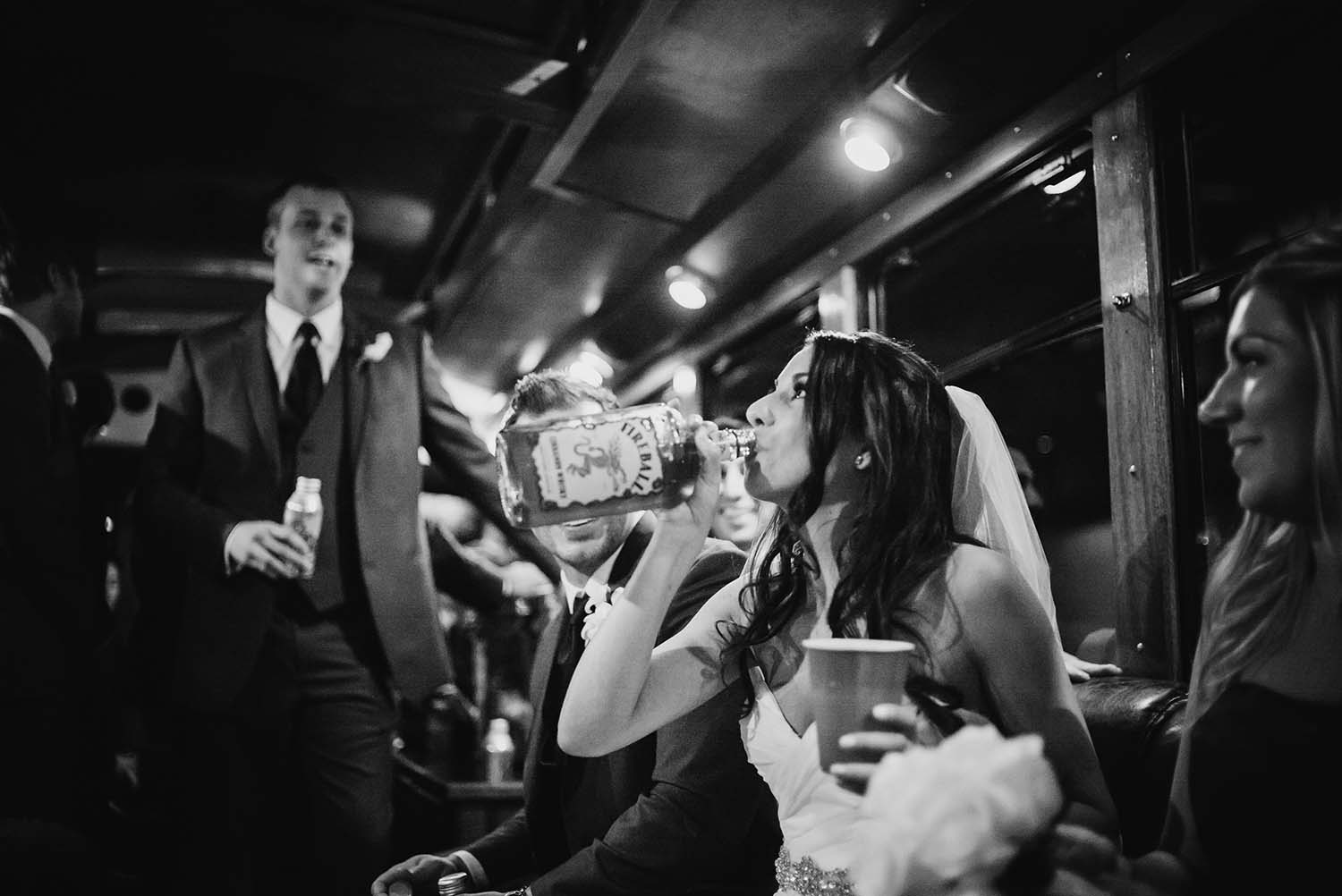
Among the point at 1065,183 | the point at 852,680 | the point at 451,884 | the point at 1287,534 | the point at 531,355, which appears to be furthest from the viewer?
the point at 531,355

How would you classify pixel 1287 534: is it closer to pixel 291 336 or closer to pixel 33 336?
pixel 291 336

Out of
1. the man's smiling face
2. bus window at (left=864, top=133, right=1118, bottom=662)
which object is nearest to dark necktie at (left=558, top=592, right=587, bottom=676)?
the man's smiling face

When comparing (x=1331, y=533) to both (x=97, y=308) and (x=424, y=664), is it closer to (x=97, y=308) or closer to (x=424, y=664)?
(x=424, y=664)

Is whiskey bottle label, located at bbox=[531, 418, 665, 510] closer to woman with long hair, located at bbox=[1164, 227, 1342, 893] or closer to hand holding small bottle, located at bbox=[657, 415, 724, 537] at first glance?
hand holding small bottle, located at bbox=[657, 415, 724, 537]

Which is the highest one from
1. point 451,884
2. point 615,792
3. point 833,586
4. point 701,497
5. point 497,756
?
point 701,497

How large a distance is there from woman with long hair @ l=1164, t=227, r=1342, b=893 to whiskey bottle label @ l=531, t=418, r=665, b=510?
710 millimetres

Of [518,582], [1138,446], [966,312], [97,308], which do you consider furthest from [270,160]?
[1138,446]

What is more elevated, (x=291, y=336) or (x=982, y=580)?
(x=291, y=336)

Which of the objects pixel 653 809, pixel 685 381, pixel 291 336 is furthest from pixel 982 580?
pixel 685 381

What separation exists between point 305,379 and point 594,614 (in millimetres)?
1056

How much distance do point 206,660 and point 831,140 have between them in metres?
2.24

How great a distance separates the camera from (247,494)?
247 centimetres

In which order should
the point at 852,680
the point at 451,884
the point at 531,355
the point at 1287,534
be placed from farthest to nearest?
the point at 531,355, the point at 451,884, the point at 1287,534, the point at 852,680

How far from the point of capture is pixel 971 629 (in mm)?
1406
